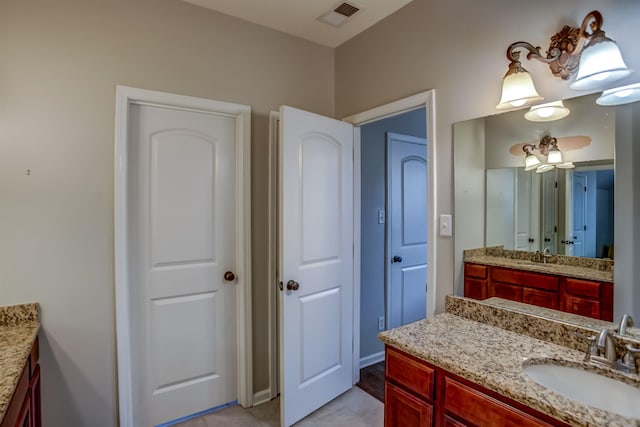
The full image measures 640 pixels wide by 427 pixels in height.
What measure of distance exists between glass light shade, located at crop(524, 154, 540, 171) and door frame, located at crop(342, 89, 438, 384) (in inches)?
19.2

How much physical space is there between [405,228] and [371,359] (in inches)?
48.0

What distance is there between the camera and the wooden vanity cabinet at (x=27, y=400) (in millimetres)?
1157

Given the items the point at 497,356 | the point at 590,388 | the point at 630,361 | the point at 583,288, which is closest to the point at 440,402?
the point at 497,356

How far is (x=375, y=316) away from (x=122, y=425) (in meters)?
1.97

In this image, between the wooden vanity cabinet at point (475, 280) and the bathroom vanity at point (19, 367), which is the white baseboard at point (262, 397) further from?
the wooden vanity cabinet at point (475, 280)

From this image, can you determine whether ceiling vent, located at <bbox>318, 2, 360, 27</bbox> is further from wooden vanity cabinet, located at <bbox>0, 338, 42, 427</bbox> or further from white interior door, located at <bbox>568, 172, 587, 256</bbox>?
wooden vanity cabinet, located at <bbox>0, 338, 42, 427</bbox>

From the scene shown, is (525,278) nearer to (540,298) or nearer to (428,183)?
(540,298)

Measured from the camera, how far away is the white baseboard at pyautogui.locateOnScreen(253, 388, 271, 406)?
7.76 ft

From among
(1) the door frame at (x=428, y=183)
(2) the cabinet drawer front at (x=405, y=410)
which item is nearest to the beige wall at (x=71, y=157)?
(1) the door frame at (x=428, y=183)

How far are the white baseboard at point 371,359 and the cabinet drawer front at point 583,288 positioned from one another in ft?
6.25

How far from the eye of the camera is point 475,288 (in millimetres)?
1792

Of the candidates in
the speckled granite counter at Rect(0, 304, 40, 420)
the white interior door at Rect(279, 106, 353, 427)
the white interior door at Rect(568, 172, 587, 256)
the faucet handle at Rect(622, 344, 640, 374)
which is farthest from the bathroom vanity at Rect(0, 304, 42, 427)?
the white interior door at Rect(568, 172, 587, 256)

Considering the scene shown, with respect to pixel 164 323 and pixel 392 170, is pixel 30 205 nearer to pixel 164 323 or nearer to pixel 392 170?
pixel 164 323

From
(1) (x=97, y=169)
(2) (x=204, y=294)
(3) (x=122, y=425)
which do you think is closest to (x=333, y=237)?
(2) (x=204, y=294)
